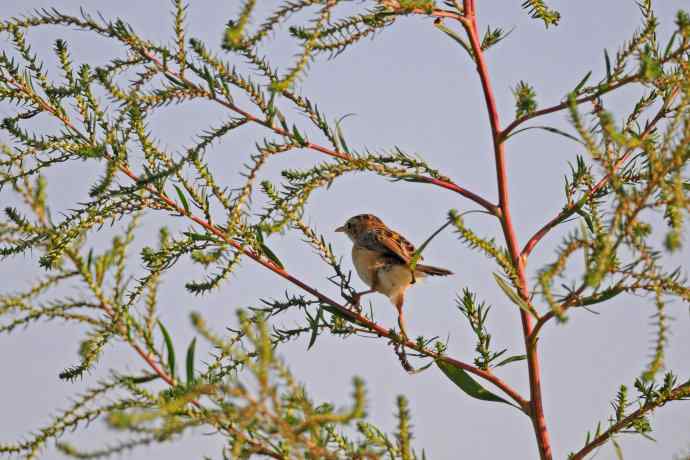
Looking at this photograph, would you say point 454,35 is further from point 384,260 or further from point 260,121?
point 384,260

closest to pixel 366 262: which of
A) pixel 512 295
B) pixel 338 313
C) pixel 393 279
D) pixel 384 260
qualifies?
pixel 384 260

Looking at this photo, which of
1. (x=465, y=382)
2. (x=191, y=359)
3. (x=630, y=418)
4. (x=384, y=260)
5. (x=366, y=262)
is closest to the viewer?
(x=191, y=359)

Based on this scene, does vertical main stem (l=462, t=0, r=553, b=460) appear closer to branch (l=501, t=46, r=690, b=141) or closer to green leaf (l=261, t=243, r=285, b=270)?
branch (l=501, t=46, r=690, b=141)

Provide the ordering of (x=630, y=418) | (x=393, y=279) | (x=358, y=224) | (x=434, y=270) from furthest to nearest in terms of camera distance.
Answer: (x=358, y=224) < (x=393, y=279) < (x=434, y=270) < (x=630, y=418)

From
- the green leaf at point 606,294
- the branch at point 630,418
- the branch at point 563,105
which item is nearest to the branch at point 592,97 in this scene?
the branch at point 563,105

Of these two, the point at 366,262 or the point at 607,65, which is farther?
the point at 366,262

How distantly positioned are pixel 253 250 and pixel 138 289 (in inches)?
15.9

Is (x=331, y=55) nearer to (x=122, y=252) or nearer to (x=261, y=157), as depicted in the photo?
(x=261, y=157)

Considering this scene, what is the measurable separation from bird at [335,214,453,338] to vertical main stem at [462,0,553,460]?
1952 mm

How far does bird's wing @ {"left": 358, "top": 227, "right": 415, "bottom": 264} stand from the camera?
5750 millimetres

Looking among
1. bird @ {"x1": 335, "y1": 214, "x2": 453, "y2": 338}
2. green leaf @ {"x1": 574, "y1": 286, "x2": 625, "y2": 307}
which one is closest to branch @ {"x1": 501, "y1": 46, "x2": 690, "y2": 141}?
green leaf @ {"x1": 574, "y1": 286, "x2": 625, "y2": 307}

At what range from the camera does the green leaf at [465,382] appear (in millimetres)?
2928

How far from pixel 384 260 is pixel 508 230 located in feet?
9.72

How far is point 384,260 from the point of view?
5.77 m
